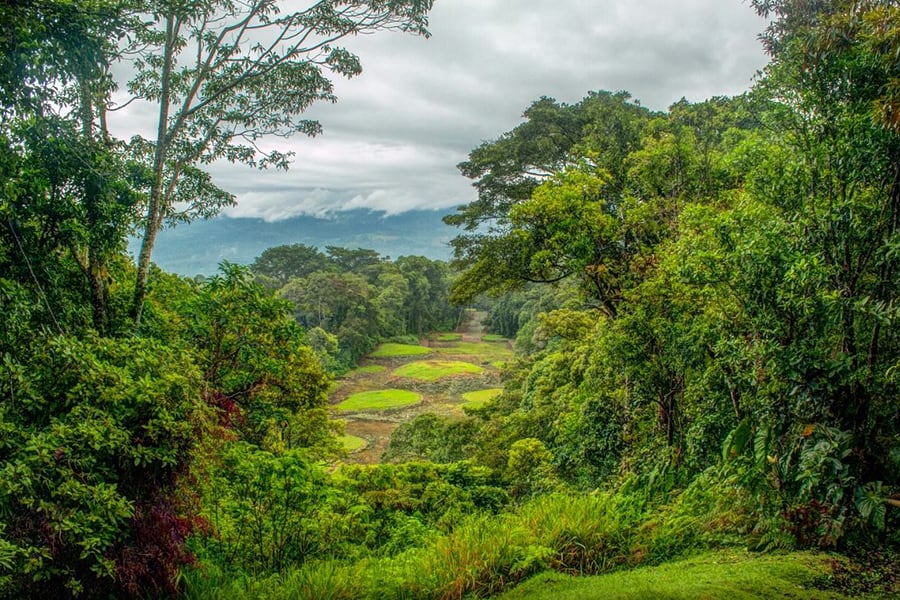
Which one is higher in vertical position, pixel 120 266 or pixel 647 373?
pixel 120 266

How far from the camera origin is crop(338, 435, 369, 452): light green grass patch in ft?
89.4

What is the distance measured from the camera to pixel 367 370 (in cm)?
4975

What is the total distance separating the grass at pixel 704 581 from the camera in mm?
3078

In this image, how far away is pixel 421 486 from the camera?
29.1ft

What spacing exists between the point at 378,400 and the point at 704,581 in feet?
119

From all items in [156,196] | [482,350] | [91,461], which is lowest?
[482,350]

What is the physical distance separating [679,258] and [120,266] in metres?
7.23

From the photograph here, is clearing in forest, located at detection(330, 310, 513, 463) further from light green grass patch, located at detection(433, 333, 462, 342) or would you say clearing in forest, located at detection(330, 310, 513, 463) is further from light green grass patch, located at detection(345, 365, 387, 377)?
light green grass patch, located at detection(433, 333, 462, 342)

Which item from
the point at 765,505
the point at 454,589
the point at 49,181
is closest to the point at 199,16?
the point at 49,181

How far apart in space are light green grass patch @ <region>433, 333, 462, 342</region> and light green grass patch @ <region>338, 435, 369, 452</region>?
40.2 metres

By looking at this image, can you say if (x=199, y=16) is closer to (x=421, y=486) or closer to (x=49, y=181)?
(x=49, y=181)

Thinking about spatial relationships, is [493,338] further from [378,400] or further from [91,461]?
[91,461]

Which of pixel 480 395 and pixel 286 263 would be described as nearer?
pixel 480 395

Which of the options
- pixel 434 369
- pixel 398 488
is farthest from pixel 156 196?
pixel 434 369
